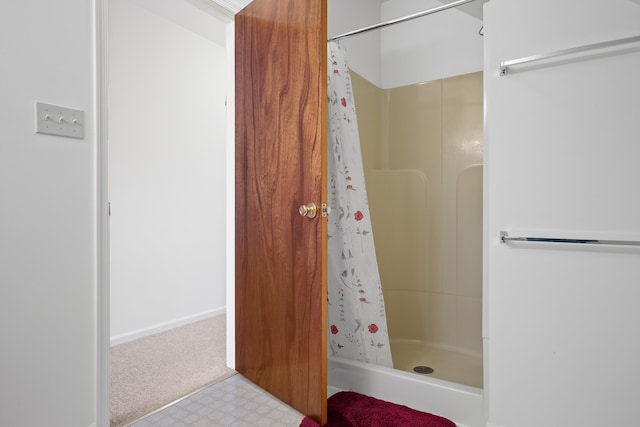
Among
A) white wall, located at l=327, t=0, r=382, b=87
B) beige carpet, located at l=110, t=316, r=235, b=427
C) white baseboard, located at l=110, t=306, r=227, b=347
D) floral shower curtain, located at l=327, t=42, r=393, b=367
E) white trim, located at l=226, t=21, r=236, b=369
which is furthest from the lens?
white baseboard, located at l=110, t=306, r=227, b=347

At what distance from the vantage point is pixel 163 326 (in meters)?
2.85

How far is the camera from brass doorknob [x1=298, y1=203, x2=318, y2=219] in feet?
5.09

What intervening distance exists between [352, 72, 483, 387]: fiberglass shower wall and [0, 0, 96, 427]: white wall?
1.72 meters

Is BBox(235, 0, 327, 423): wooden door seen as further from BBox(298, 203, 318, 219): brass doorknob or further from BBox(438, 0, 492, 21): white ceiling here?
BBox(438, 0, 492, 21): white ceiling

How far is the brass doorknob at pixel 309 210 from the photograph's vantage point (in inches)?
61.1

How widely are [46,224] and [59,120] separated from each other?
37 centimetres

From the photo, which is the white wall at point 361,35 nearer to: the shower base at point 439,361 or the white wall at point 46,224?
the white wall at point 46,224

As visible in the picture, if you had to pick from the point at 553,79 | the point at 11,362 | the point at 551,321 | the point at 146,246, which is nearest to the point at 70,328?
the point at 11,362

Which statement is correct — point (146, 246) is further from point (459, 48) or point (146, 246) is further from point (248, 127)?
point (459, 48)

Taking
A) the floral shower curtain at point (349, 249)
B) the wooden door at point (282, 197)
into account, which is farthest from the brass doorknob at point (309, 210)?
the floral shower curtain at point (349, 249)

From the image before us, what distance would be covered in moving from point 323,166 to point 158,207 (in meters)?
1.85

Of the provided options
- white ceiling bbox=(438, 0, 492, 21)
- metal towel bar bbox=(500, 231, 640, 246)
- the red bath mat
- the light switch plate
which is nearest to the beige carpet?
the red bath mat

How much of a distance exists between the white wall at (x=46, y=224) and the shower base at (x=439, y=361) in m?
1.67

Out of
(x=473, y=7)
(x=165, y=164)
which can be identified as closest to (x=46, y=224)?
(x=165, y=164)
